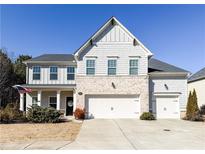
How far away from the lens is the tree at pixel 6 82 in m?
33.9

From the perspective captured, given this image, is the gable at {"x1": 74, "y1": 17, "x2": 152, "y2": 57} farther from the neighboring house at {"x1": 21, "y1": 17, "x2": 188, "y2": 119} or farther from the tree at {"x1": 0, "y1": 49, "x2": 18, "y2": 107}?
the tree at {"x1": 0, "y1": 49, "x2": 18, "y2": 107}

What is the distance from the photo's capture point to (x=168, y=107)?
74.1 feet

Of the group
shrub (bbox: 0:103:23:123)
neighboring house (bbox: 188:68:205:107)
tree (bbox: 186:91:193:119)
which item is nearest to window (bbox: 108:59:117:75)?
tree (bbox: 186:91:193:119)

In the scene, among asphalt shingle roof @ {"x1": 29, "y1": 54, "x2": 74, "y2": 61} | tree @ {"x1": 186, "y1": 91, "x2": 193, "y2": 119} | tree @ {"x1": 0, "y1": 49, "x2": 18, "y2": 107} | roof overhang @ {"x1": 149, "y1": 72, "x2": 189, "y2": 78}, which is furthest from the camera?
tree @ {"x1": 0, "y1": 49, "x2": 18, "y2": 107}

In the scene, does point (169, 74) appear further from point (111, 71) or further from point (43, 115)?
point (43, 115)

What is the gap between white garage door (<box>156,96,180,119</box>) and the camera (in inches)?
885

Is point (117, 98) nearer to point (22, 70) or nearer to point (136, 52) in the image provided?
point (136, 52)

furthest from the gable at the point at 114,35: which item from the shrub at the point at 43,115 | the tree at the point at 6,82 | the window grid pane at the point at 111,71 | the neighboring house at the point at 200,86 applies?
the tree at the point at 6,82

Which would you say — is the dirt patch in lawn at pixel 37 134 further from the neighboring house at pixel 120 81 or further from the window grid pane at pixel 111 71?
the window grid pane at pixel 111 71

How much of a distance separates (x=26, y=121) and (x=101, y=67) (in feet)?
26.3

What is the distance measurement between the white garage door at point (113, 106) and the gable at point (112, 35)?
4.54 meters

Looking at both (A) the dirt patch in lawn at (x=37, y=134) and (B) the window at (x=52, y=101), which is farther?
(B) the window at (x=52, y=101)

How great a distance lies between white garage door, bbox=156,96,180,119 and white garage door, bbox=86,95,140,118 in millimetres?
2044

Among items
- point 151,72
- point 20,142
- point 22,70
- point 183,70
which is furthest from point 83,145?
point 22,70
